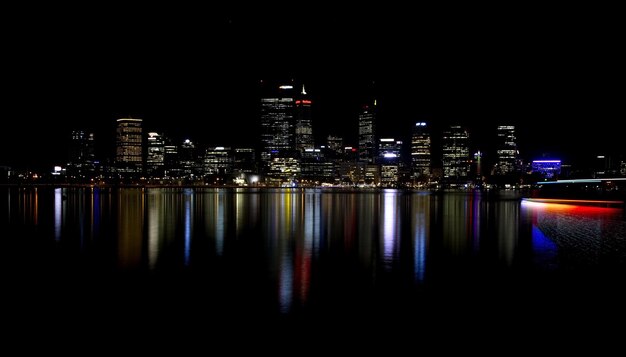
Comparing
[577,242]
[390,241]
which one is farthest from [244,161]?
[577,242]

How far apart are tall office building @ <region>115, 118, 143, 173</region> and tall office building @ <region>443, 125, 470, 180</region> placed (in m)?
107

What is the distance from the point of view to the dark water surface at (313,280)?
8570 mm

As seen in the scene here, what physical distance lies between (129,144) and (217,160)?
104ft

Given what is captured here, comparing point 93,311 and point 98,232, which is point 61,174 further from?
point 93,311

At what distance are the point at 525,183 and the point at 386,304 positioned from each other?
429 ft

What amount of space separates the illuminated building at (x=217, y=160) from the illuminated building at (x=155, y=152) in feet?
52.7

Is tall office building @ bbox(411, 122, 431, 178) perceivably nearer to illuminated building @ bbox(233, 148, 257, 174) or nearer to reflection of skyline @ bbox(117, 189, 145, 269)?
illuminated building @ bbox(233, 148, 257, 174)

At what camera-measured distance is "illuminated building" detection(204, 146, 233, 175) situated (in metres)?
186

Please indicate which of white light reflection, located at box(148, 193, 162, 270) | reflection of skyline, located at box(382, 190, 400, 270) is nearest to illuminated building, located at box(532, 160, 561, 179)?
reflection of skyline, located at box(382, 190, 400, 270)

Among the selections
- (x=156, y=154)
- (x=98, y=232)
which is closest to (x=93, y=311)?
(x=98, y=232)

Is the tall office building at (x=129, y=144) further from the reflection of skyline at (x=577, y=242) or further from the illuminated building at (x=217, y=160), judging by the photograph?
the reflection of skyline at (x=577, y=242)

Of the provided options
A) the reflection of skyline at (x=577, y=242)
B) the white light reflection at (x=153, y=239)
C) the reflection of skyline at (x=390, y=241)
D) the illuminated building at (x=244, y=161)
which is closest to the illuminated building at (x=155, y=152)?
the illuminated building at (x=244, y=161)

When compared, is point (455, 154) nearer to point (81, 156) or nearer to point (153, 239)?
point (81, 156)

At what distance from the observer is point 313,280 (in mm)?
11484
